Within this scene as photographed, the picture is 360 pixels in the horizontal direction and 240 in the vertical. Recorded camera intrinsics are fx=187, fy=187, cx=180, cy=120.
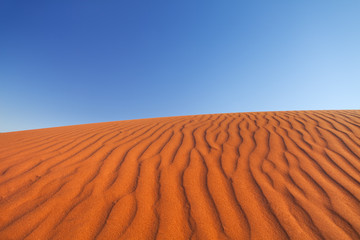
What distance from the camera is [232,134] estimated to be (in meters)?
3.27

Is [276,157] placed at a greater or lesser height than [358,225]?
greater

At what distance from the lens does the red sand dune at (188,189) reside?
135cm

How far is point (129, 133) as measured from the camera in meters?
3.77

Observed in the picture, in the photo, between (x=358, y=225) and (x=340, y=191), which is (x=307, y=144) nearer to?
(x=340, y=191)

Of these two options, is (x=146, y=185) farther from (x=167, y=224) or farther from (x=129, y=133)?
(x=129, y=133)

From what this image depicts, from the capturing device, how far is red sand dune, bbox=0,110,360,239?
1.35 m

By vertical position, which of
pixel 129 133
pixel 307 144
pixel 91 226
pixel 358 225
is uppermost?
pixel 129 133

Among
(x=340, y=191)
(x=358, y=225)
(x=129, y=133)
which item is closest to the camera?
(x=358, y=225)

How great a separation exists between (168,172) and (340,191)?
5.33 ft

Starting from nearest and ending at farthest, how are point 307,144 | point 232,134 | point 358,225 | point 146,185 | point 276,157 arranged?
point 358,225 → point 146,185 → point 276,157 → point 307,144 → point 232,134

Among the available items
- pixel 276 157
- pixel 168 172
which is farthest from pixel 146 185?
→ pixel 276 157

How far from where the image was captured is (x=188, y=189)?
5.85 ft

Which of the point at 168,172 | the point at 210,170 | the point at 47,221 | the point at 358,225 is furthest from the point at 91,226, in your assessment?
the point at 358,225

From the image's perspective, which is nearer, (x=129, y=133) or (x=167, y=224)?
(x=167, y=224)
